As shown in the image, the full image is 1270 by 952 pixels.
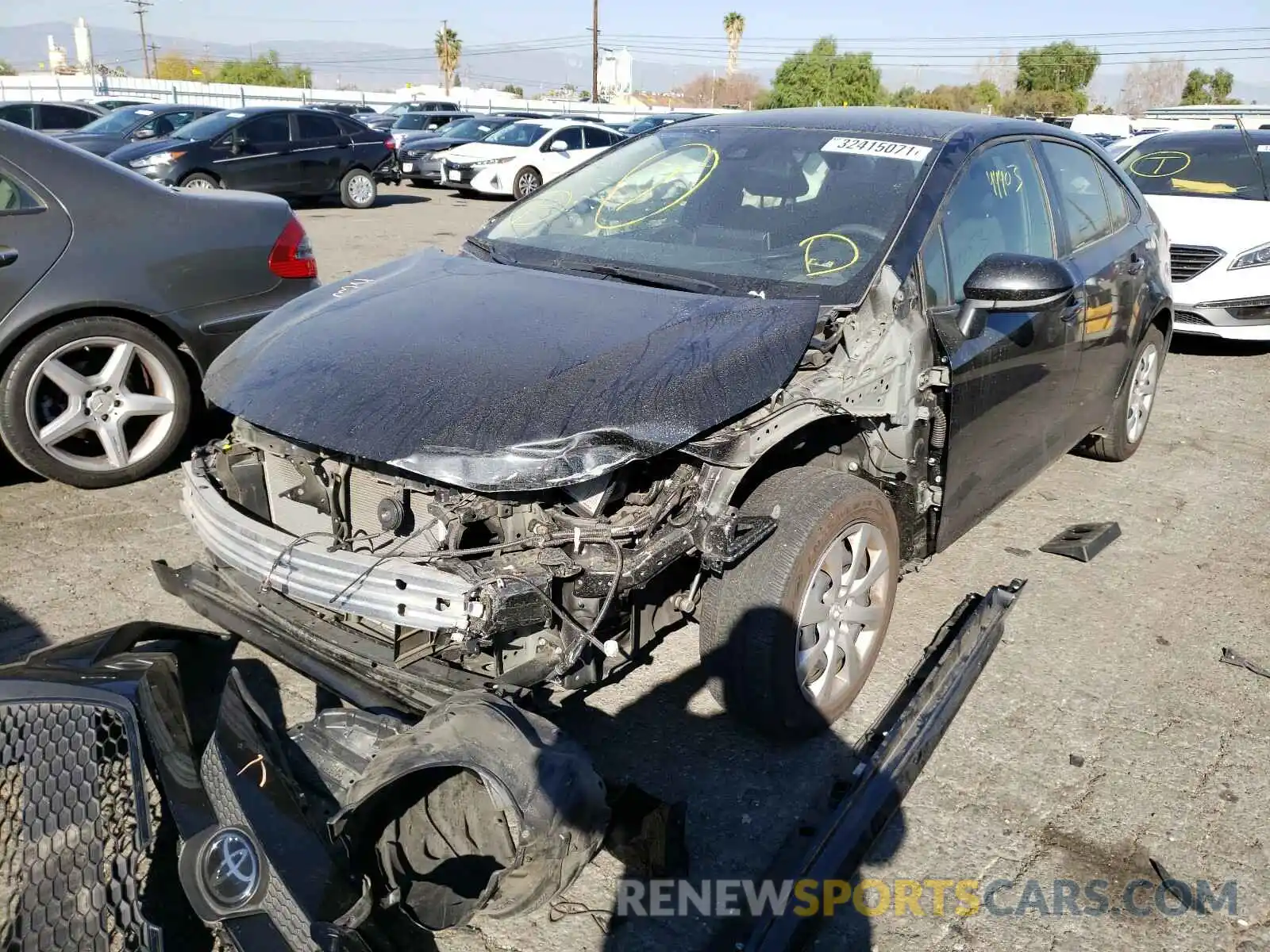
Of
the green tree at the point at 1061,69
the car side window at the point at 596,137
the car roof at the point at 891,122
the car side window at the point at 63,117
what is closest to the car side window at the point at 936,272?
the car roof at the point at 891,122

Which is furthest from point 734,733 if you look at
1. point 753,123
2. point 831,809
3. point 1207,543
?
point 1207,543

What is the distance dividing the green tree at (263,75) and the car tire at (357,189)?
2813 inches

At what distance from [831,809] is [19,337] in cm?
388

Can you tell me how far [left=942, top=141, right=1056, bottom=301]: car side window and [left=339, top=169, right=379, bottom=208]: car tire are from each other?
48.4 ft

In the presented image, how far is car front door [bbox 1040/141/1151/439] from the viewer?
4238 millimetres

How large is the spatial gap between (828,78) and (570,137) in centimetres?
4991

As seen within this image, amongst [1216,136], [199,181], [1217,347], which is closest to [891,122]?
[1217,347]

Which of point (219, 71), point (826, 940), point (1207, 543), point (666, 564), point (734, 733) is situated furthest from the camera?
point (219, 71)

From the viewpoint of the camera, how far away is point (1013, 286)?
3.21 meters

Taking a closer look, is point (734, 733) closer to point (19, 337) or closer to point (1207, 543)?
point (1207, 543)

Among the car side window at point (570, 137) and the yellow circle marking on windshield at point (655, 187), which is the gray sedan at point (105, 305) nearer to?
the yellow circle marking on windshield at point (655, 187)

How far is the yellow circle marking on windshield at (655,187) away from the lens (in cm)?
383

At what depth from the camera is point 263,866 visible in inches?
75.4

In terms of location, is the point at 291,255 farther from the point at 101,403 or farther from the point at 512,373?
the point at 512,373
